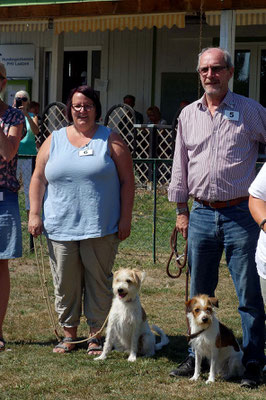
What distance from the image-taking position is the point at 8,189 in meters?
5.64

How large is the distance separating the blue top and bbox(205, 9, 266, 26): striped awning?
8163 millimetres

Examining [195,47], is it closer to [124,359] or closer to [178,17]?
[178,17]

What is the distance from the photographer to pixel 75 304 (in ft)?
18.8

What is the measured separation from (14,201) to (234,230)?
1836 mm

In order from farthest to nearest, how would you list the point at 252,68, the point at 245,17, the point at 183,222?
the point at 252,68
the point at 245,17
the point at 183,222

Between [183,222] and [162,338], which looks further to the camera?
[162,338]

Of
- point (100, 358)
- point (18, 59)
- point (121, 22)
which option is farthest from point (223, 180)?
point (18, 59)

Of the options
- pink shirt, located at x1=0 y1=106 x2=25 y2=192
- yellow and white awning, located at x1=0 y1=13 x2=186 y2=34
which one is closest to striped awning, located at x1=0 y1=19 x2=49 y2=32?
yellow and white awning, located at x1=0 y1=13 x2=186 y2=34

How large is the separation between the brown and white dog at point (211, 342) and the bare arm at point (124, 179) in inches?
33.5

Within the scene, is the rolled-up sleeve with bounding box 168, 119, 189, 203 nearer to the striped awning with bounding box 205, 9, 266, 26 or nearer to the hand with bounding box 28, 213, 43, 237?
the hand with bounding box 28, 213, 43, 237

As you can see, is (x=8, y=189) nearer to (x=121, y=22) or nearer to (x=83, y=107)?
(x=83, y=107)

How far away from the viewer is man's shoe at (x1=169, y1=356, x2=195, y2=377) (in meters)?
5.16

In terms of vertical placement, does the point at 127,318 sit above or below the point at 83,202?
below

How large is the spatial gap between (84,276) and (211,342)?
1217 millimetres
